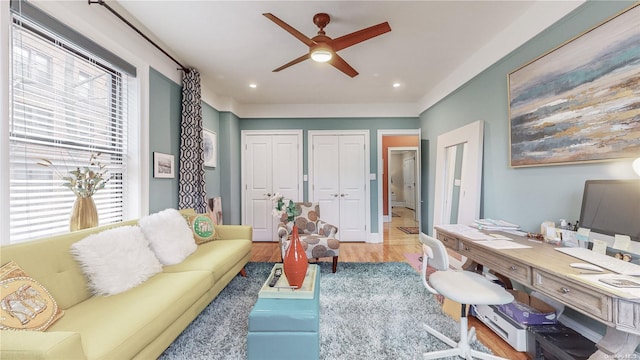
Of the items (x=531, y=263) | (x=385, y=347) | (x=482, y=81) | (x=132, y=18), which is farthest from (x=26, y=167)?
(x=482, y=81)

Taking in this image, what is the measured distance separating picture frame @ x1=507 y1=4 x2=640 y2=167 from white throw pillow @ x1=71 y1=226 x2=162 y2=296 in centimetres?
309

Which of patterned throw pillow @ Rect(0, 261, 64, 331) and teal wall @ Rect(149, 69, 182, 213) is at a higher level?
teal wall @ Rect(149, 69, 182, 213)

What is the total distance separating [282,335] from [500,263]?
1.43m

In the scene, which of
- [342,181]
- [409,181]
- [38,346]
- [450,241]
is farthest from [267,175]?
[409,181]

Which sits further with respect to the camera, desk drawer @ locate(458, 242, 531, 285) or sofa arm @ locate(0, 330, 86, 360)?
desk drawer @ locate(458, 242, 531, 285)

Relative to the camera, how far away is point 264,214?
461 centimetres

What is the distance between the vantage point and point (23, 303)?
1093 millimetres

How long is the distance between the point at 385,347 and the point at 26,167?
2.62m

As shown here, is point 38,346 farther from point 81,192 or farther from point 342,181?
point 342,181

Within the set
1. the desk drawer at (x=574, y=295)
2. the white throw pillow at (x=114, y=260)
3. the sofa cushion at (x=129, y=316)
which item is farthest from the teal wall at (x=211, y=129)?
the desk drawer at (x=574, y=295)

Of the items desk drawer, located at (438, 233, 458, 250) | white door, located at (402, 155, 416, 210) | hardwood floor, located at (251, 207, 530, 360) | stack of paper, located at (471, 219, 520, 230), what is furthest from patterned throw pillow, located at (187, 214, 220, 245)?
white door, located at (402, 155, 416, 210)

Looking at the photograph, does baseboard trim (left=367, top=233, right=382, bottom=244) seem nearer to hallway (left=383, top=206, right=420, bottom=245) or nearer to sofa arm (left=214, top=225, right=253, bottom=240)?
hallway (left=383, top=206, right=420, bottom=245)

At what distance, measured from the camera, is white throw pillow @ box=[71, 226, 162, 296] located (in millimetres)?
1459

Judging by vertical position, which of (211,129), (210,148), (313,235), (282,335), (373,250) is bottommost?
(373,250)
